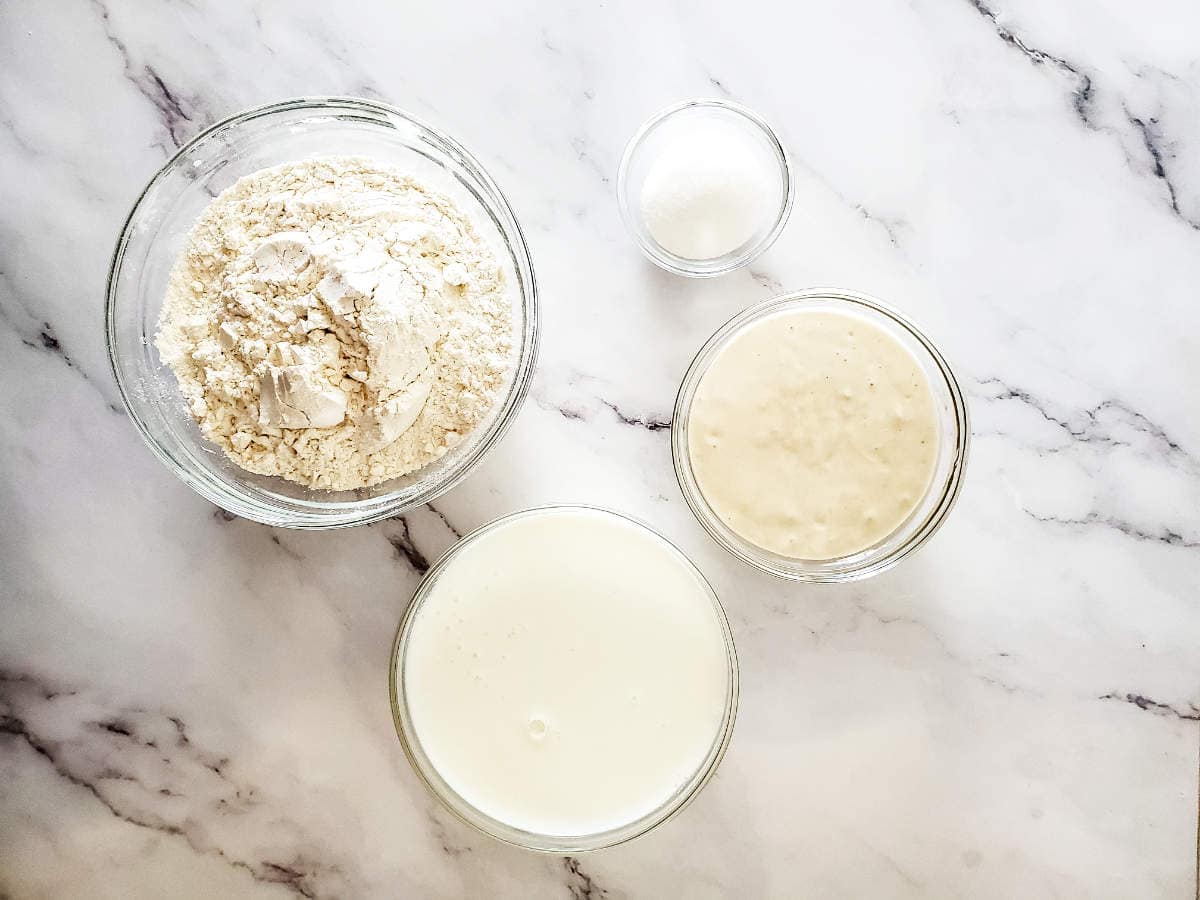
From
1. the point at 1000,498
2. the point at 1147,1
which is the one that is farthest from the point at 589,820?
the point at 1147,1

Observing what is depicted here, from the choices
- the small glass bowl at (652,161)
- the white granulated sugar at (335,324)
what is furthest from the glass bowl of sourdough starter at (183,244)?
the small glass bowl at (652,161)

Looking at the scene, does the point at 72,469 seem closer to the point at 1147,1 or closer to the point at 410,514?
the point at 410,514

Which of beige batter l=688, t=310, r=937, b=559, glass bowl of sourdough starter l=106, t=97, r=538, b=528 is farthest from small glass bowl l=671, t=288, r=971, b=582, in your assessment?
glass bowl of sourdough starter l=106, t=97, r=538, b=528

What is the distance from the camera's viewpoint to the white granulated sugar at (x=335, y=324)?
873 mm

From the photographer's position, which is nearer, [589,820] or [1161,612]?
[589,820]

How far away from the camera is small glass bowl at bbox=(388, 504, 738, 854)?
1.02 metres

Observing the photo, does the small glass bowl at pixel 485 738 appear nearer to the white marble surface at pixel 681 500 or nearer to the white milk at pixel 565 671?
the white milk at pixel 565 671

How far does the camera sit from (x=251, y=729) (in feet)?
3.72

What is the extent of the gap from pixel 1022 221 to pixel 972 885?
89 cm

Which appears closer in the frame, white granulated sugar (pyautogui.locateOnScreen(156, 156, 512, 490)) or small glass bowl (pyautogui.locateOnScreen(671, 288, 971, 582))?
white granulated sugar (pyautogui.locateOnScreen(156, 156, 512, 490))

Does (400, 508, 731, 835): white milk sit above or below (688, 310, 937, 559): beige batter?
below

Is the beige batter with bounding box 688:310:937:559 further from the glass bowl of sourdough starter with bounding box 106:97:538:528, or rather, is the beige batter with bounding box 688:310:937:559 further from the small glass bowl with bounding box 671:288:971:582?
the glass bowl of sourdough starter with bounding box 106:97:538:528

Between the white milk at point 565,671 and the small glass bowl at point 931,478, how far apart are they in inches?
3.1

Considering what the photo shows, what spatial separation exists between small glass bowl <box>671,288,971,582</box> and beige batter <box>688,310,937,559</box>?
1cm
